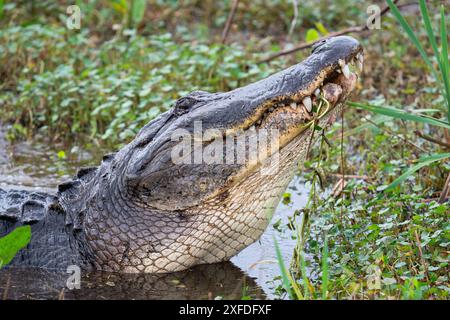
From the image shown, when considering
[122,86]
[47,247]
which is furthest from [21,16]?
[47,247]

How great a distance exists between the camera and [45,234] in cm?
429

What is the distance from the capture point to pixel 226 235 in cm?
412

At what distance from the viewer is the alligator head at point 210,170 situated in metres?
3.84

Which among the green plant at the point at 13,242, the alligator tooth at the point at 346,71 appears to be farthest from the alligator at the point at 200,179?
the green plant at the point at 13,242

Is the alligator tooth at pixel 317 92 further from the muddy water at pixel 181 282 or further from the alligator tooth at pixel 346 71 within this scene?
the muddy water at pixel 181 282

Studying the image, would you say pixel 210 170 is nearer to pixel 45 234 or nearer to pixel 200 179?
pixel 200 179

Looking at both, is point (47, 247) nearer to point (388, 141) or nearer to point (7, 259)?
point (7, 259)

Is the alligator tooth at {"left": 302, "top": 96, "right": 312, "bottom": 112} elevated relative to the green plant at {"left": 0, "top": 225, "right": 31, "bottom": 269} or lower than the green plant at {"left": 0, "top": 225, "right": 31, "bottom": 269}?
elevated

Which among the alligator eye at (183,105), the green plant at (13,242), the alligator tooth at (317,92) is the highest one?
the alligator eye at (183,105)

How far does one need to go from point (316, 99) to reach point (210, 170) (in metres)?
0.61

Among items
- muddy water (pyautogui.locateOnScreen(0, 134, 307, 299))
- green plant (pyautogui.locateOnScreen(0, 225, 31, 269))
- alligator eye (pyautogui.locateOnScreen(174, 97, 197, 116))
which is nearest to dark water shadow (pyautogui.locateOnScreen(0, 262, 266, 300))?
muddy water (pyautogui.locateOnScreen(0, 134, 307, 299))

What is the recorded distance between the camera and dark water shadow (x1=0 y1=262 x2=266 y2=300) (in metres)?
3.97

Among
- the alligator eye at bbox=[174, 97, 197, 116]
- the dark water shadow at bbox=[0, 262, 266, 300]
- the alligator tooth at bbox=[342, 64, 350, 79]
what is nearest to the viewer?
the alligator tooth at bbox=[342, 64, 350, 79]

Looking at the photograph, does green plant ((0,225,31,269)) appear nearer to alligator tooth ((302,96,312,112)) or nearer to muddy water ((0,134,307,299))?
muddy water ((0,134,307,299))
